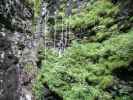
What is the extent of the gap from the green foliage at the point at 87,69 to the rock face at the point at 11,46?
13.9ft

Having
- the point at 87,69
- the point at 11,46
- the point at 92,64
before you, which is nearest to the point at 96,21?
the point at 92,64

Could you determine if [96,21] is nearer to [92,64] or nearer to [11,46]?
[92,64]

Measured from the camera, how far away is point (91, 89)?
7.55 m

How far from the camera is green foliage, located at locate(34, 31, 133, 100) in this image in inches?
298

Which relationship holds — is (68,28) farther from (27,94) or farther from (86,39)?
(27,94)

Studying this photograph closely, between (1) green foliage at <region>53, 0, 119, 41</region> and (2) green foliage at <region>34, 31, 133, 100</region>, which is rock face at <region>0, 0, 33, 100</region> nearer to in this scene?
(2) green foliage at <region>34, 31, 133, 100</region>

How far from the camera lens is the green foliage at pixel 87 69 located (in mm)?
7581

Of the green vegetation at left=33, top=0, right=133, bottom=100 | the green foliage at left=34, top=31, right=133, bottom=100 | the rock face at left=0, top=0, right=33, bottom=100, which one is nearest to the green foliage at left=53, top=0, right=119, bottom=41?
the green vegetation at left=33, top=0, right=133, bottom=100

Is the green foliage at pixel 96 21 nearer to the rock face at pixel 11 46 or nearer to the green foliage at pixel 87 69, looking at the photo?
the green foliage at pixel 87 69

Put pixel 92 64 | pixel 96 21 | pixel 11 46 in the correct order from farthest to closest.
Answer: pixel 96 21, pixel 92 64, pixel 11 46

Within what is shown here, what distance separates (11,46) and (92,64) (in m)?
6.22

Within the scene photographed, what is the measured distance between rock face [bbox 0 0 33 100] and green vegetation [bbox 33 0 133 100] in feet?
8.11

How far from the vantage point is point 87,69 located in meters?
8.99

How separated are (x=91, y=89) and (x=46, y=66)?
2.80 metres
